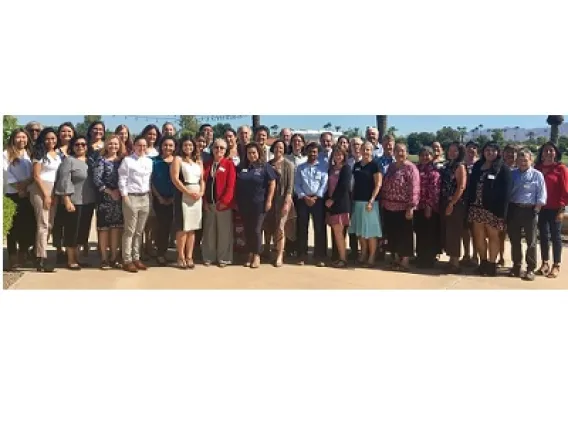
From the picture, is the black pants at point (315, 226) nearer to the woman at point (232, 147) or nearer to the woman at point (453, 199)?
the woman at point (232, 147)

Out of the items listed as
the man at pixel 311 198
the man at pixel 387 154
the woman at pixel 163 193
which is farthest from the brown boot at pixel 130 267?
the man at pixel 387 154

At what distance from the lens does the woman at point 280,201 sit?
6688 millimetres

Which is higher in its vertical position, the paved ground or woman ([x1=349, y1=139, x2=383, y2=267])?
woman ([x1=349, y1=139, x2=383, y2=267])

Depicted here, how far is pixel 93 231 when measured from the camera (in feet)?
28.9

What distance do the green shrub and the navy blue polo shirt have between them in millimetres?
2510

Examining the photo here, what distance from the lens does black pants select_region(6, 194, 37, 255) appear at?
6312 mm

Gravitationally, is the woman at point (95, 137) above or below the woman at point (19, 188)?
above

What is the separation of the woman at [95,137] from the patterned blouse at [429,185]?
3.83 m

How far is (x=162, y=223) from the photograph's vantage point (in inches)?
265

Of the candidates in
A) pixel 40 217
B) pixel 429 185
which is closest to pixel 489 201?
pixel 429 185

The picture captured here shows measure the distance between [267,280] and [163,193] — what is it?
5.44 ft

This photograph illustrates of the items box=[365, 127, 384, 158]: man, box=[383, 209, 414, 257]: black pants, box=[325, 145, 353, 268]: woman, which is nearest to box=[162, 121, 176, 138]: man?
box=[325, 145, 353, 268]: woman

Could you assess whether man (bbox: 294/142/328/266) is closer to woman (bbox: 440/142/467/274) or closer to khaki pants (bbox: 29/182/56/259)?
woman (bbox: 440/142/467/274)

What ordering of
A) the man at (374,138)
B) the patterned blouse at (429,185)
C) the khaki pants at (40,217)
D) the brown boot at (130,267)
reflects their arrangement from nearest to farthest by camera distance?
Answer: 1. the khaki pants at (40,217)
2. the brown boot at (130,267)
3. the patterned blouse at (429,185)
4. the man at (374,138)
